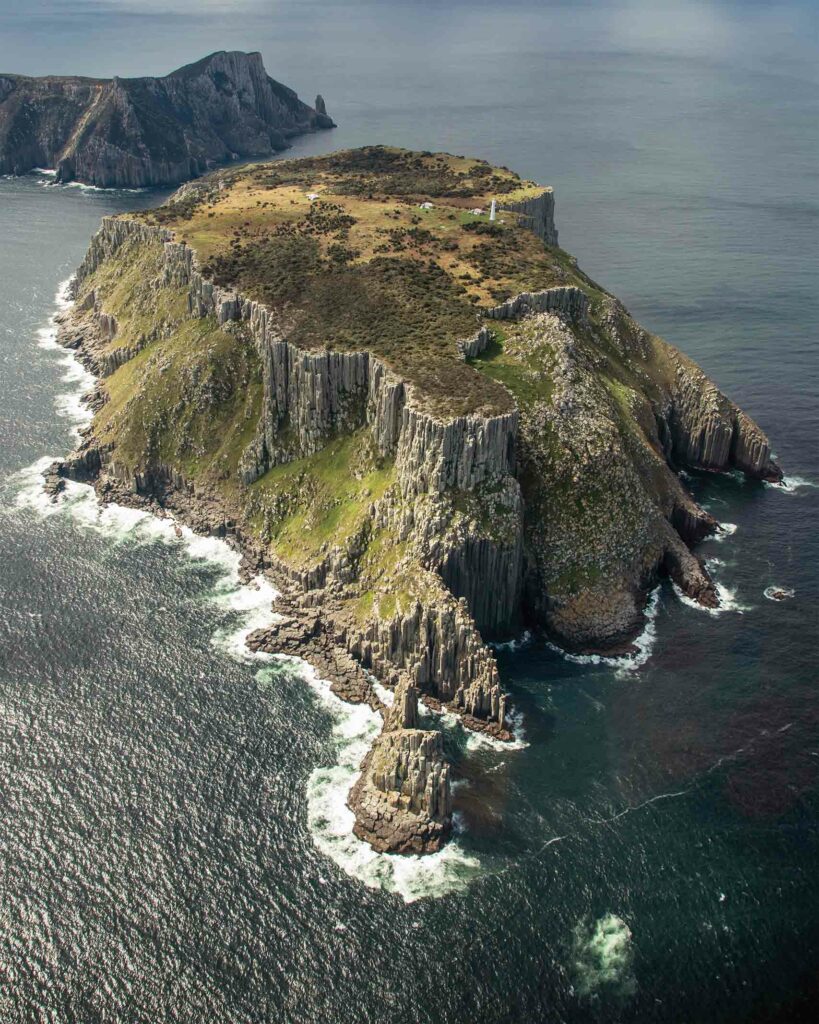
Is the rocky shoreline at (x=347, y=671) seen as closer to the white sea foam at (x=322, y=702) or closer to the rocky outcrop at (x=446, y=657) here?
the rocky outcrop at (x=446, y=657)

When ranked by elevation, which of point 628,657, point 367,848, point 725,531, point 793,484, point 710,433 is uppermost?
point 710,433

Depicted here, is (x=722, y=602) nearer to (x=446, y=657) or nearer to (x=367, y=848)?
(x=446, y=657)

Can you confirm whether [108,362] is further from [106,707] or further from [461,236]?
[106,707]

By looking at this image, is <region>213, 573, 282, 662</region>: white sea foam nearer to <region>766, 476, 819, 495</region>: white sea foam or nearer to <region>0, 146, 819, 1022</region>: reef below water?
<region>0, 146, 819, 1022</region>: reef below water

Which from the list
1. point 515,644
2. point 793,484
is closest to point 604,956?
point 515,644

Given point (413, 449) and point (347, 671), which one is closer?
point (347, 671)

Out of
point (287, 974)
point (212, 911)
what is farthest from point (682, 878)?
point (212, 911)
